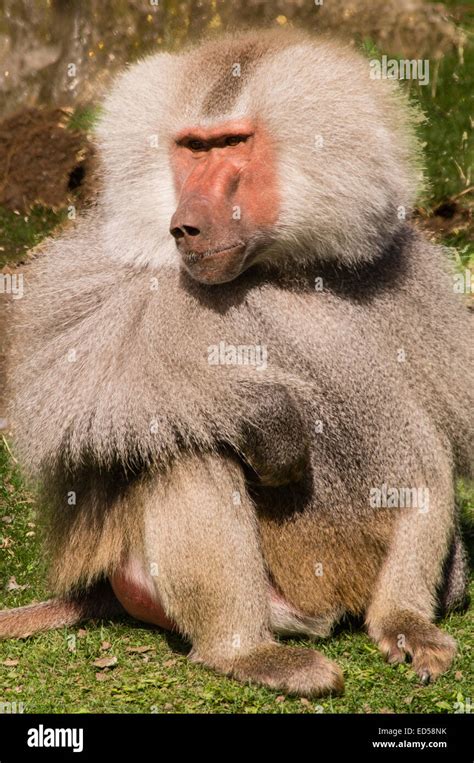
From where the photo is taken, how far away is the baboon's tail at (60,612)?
15.1 feet

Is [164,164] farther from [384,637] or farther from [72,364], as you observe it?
[384,637]

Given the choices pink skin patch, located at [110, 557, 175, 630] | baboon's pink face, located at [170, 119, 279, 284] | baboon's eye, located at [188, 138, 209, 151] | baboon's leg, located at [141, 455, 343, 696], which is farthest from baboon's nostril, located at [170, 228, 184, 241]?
pink skin patch, located at [110, 557, 175, 630]

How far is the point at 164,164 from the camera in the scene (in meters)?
4.05

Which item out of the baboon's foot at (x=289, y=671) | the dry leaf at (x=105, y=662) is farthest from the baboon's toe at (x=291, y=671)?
the dry leaf at (x=105, y=662)

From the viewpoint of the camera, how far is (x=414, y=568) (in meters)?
4.25

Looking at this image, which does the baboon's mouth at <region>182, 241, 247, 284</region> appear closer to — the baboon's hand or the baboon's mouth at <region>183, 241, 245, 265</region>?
the baboon's mouth at <region>183, 241, 245, 265</region>

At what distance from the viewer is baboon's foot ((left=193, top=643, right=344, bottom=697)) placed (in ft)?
12.8

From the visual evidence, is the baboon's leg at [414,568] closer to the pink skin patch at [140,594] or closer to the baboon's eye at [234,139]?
the pink skin patch at [140,594]

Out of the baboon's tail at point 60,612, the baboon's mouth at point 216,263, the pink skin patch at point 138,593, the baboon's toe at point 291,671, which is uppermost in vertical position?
the baboon's mouth at point 216,263

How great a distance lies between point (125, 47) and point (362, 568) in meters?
5.69

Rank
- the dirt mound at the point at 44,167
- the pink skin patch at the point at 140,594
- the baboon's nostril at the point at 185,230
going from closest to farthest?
the baboon's nostril at the point at 185,230 < the pink skin patch at the point at 140,594 < the dirt mound at the point at 44,167

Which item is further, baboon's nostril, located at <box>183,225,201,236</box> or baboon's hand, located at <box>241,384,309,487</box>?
baboon's hand, located at <box>241,384,309,487</box>

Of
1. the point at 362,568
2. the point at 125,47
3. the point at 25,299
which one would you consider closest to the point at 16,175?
the point at 125,47

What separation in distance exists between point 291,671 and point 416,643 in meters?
0.51
